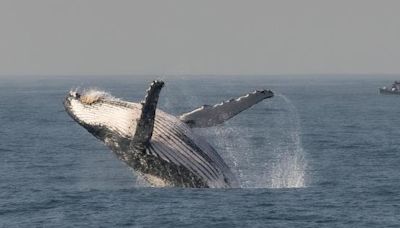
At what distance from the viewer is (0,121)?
85062mm

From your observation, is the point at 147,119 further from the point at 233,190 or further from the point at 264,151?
the point at 264,151

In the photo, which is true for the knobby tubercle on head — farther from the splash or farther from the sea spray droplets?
the splash

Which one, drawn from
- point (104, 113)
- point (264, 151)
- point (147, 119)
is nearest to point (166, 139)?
point (147, 119)

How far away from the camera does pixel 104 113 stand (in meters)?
25.1

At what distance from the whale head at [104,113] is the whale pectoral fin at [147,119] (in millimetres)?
570

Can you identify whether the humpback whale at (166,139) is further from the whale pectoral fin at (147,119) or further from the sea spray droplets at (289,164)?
the sea spray droplets at (289,164)

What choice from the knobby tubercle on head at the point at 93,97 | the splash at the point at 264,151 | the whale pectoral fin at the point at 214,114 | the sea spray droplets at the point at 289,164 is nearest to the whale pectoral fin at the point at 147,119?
the whale pectoral fin at the point at 214,114

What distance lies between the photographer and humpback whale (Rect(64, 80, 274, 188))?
24016mm

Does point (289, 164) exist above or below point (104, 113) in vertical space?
below

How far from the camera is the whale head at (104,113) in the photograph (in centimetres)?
2428

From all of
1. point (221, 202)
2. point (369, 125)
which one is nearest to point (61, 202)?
point (221, 202)

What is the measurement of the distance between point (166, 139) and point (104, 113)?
216cm

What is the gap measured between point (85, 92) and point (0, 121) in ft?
202

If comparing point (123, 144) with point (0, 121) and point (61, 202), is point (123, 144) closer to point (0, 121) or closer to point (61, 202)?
point (61, 202)
